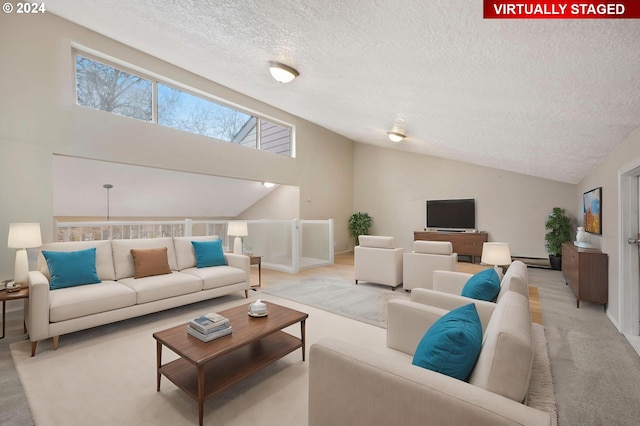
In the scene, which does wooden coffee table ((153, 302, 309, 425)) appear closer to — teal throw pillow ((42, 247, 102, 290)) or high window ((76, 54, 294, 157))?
teal throw pillow ((42, 247, 102, 290))

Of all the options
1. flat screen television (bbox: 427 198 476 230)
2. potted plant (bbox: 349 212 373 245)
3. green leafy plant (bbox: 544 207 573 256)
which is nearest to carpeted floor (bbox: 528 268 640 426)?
green leafy plant (bbox: 544 207 573 256)

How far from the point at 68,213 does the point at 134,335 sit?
4.33 meters

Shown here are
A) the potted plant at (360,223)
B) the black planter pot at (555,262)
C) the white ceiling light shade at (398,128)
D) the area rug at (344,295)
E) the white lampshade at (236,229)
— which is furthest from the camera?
the potted plant at (360,223)

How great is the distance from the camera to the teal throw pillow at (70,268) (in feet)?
9.66

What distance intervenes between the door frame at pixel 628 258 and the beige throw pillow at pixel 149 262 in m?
5.02

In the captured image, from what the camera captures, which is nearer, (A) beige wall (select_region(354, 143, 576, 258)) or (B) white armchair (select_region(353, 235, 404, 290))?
(B) white armchair (select_region(353, 235, 404, 290))

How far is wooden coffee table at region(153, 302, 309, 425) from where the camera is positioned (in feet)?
5.88

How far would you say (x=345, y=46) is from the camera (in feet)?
8.54

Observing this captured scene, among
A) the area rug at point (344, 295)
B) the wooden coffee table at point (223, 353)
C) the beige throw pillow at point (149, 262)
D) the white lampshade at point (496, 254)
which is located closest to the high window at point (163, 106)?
the beige throw pillow at point (149, 262)

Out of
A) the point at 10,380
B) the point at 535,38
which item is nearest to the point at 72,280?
the point at 10,380

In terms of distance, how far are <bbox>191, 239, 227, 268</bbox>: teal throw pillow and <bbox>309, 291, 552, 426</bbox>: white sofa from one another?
3125mm

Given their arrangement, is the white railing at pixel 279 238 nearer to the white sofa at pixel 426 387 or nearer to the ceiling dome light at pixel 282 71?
the ceiling dome light at pixel 282 71

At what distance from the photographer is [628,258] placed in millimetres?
3014

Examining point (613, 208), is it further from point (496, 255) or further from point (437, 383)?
point (437, 383)
